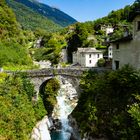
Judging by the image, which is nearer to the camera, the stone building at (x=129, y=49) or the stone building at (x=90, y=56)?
the stone building at (x=129, y=49)

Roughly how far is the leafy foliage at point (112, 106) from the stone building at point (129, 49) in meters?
1.63

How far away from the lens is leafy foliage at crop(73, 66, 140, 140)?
30016mm

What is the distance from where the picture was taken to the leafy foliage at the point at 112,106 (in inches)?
1182

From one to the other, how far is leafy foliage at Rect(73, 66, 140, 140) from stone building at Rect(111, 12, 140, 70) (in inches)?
64.1

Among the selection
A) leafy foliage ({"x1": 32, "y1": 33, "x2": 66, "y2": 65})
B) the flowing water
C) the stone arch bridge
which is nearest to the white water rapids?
the flowing water

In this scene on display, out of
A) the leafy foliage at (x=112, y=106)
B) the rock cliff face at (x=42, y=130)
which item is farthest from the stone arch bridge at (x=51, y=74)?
the leafy foliage at (x=112, y=106)

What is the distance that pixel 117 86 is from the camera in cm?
3341

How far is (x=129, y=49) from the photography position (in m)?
34.8

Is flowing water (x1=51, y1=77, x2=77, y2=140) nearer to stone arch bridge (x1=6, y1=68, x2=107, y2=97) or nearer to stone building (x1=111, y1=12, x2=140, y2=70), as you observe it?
stone arch bridge (x1=6, y1=68, x2=107, y2=97)

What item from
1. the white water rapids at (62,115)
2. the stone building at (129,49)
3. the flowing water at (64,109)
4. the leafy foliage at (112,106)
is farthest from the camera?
the flowing water at (64,109)

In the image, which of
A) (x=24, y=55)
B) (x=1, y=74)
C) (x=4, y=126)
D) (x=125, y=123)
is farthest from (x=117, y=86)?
(x=24, y=55)

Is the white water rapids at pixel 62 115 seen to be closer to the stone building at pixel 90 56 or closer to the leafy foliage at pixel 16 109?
the leafy foliage at pixel 16 109

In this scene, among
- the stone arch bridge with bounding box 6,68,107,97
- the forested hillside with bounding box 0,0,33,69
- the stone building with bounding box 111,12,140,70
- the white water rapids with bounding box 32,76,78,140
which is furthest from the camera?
the forested hillside with bounding box 0,0,33,69

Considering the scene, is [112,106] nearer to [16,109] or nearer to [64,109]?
[16,109]
